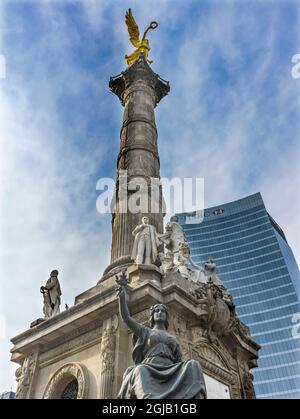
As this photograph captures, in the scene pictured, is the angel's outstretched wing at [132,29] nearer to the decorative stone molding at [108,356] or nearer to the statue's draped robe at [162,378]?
the decorative stone molding at [108,356]

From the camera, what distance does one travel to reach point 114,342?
9.74 metres

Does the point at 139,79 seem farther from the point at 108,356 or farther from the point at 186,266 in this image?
the point at 108,356

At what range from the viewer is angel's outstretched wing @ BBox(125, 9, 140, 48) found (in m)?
20.9

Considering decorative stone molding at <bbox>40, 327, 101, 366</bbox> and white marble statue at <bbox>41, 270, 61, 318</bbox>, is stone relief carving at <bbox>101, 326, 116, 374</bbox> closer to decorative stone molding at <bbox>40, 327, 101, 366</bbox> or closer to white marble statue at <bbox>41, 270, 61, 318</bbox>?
decorative stone molding at <bbox>40, 327, 101, 366</bbox>

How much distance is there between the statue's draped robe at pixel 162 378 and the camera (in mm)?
5828

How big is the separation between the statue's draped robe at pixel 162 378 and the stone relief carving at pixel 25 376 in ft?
17.3

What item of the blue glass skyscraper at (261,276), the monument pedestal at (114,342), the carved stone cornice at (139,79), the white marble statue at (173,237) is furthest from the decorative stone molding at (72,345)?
the blue glass skyscraper at (261,276)

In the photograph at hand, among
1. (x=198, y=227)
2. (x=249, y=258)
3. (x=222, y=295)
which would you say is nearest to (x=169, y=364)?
(x=222, y=295)

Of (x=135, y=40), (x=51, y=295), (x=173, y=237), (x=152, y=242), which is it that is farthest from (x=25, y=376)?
(x=135, y=40)

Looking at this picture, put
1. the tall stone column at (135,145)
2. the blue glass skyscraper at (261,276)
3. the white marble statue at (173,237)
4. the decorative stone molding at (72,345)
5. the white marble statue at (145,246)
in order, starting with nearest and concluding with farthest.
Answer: the decorative stone molding at (72,345) → the white marble statue at (145,246) → the white marble statue at (173,237) → the tall stone column at (135,145) → the blue glass skyscraper at (261,276)

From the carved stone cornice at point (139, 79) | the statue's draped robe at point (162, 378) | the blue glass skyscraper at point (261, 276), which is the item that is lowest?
the statue's draped robe at point (162, 378)

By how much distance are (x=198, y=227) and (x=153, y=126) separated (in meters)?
83.5

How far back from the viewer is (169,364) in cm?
670

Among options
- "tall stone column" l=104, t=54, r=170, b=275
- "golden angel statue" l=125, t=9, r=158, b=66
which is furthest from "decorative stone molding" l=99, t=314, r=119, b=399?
"golden angel statue" l=125, t=9, r=158, b=66
